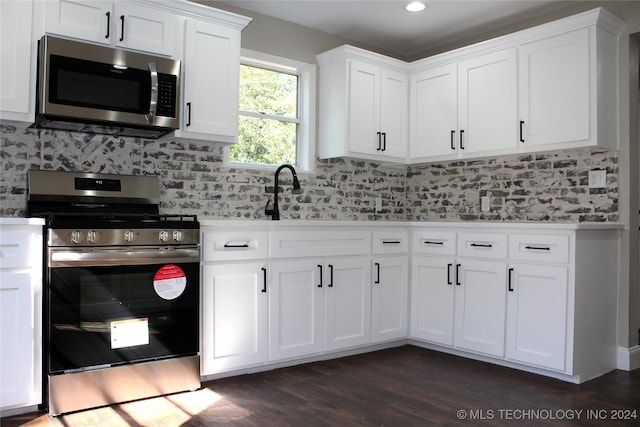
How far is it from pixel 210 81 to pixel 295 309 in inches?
59.3

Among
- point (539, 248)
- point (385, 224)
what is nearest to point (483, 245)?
point (539, 248)

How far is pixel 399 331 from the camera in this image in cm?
411

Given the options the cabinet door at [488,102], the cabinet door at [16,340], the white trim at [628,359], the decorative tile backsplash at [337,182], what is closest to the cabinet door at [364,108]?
the decorative tile backsplash at [337,182]

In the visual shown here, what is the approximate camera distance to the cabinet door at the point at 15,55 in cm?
277

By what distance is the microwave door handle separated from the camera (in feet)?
10.2

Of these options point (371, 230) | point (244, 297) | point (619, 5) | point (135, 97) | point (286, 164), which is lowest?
point (244, 297)

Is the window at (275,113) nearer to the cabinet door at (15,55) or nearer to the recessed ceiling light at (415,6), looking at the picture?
the recessed ceiling light at (415,6)

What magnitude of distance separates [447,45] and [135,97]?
279 cm

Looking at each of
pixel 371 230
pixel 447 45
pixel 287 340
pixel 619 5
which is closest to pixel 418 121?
pixel 447 45

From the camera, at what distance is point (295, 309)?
353 centimetres

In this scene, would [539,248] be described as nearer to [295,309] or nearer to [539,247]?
[539,247]

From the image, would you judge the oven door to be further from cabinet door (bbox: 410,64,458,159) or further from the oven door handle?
cabinet door (bbox: 410,64,458,159)

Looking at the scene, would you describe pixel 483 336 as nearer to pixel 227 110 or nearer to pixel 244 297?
pixel 244 297

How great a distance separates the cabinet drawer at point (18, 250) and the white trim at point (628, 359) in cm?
349
